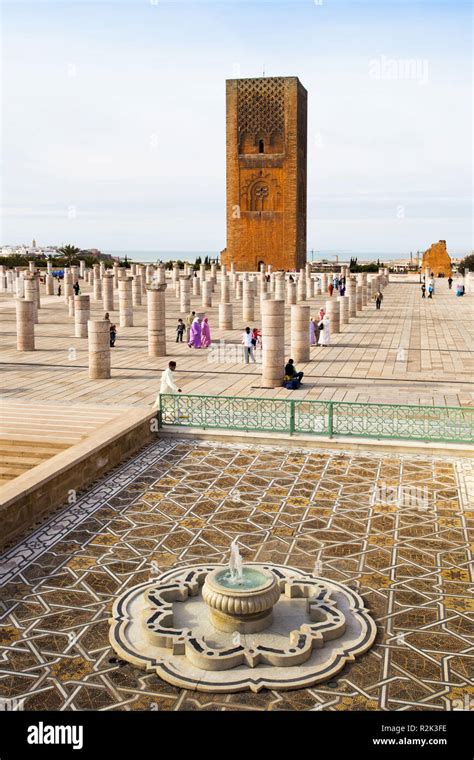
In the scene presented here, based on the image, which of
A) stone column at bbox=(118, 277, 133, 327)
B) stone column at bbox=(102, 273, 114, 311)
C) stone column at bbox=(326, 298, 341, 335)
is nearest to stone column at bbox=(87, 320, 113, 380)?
stone column at bbox=(118, 277, 133, 327)

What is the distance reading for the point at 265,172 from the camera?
53281 mm

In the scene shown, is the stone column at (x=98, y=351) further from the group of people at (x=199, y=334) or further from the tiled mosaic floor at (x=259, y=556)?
the tiled mosaic floor at (x=259, y=556)

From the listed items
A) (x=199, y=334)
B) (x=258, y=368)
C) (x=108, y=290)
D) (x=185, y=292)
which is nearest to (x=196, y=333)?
(x=199, y=334)

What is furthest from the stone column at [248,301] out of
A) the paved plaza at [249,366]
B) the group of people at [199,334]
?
the group of people at [199,334]

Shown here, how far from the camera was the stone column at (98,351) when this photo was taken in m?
13.7

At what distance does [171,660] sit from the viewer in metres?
4.74

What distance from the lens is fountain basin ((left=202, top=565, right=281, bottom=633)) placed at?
495cm

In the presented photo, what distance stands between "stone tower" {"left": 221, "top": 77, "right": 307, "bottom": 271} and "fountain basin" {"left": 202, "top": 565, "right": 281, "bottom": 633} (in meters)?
49.2

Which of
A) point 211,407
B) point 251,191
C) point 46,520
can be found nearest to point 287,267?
point 251,191

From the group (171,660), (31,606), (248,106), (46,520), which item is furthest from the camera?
(248,106)
